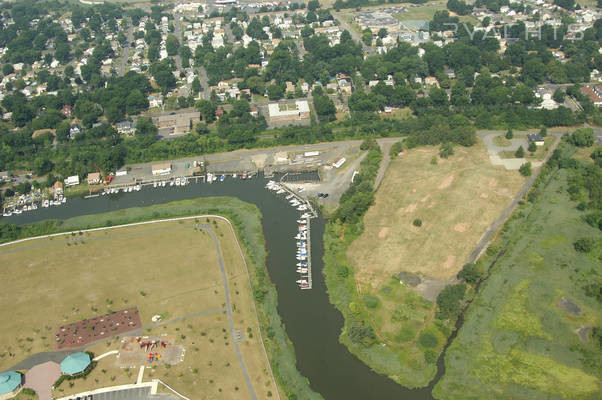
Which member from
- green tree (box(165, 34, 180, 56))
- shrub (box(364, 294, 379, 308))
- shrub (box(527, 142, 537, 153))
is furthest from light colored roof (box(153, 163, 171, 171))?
green tree (box(165, 34, 180, 56))

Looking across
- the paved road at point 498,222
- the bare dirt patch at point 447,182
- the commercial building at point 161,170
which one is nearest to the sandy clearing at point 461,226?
the paved road at point 498,222

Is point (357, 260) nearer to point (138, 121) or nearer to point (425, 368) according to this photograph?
point (425, 368)

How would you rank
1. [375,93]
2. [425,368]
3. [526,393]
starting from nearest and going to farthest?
→ [526,393] < [425,368] < [375,93]

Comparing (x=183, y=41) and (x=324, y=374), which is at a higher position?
(x=183, y=41)

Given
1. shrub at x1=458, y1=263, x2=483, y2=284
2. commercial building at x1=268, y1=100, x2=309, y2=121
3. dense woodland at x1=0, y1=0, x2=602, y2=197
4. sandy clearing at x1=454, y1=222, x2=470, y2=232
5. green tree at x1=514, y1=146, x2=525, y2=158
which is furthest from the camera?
commercial building at x1=268, y1=100, x2=309, y2=121

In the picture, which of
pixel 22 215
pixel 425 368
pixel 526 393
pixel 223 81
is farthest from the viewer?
pixel 223 81

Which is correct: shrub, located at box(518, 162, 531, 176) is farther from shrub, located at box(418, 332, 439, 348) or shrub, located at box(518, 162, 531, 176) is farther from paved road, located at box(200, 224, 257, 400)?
paved road, located at box(200, 224, 257, 400)

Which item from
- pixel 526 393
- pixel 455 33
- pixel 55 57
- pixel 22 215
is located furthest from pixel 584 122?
pixel 55 57
